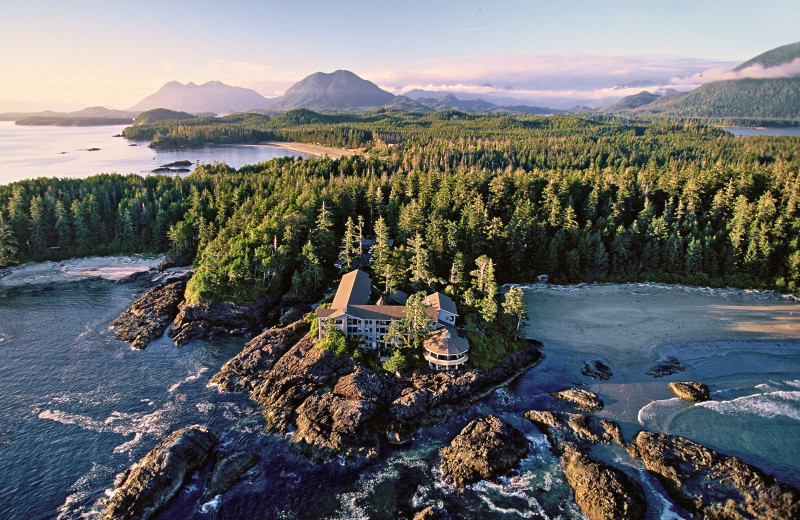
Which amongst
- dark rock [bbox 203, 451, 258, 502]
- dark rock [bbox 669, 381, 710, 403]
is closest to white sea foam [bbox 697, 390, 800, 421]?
dark rock [bbox 669, 381, 710, 403]

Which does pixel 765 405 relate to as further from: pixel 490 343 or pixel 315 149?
pixel 315 149

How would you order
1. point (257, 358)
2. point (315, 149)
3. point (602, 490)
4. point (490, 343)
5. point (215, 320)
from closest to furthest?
point (602, 490)
point (257, 358)
point (490, 343)
point (215, 320)
point (315, 149)

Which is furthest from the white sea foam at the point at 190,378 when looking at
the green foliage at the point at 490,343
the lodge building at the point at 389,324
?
the green foliage at the point at 490,343

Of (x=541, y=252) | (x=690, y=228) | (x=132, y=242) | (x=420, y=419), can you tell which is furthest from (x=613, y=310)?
(x=132, y=242)

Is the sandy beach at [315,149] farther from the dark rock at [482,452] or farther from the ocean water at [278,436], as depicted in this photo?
the dark rock at [482,452]

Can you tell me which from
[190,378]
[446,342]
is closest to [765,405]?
[446,342]

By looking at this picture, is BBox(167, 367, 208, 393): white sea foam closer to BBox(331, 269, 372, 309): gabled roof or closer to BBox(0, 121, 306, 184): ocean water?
BBox(331, 269, 372, 309): gabled roof
